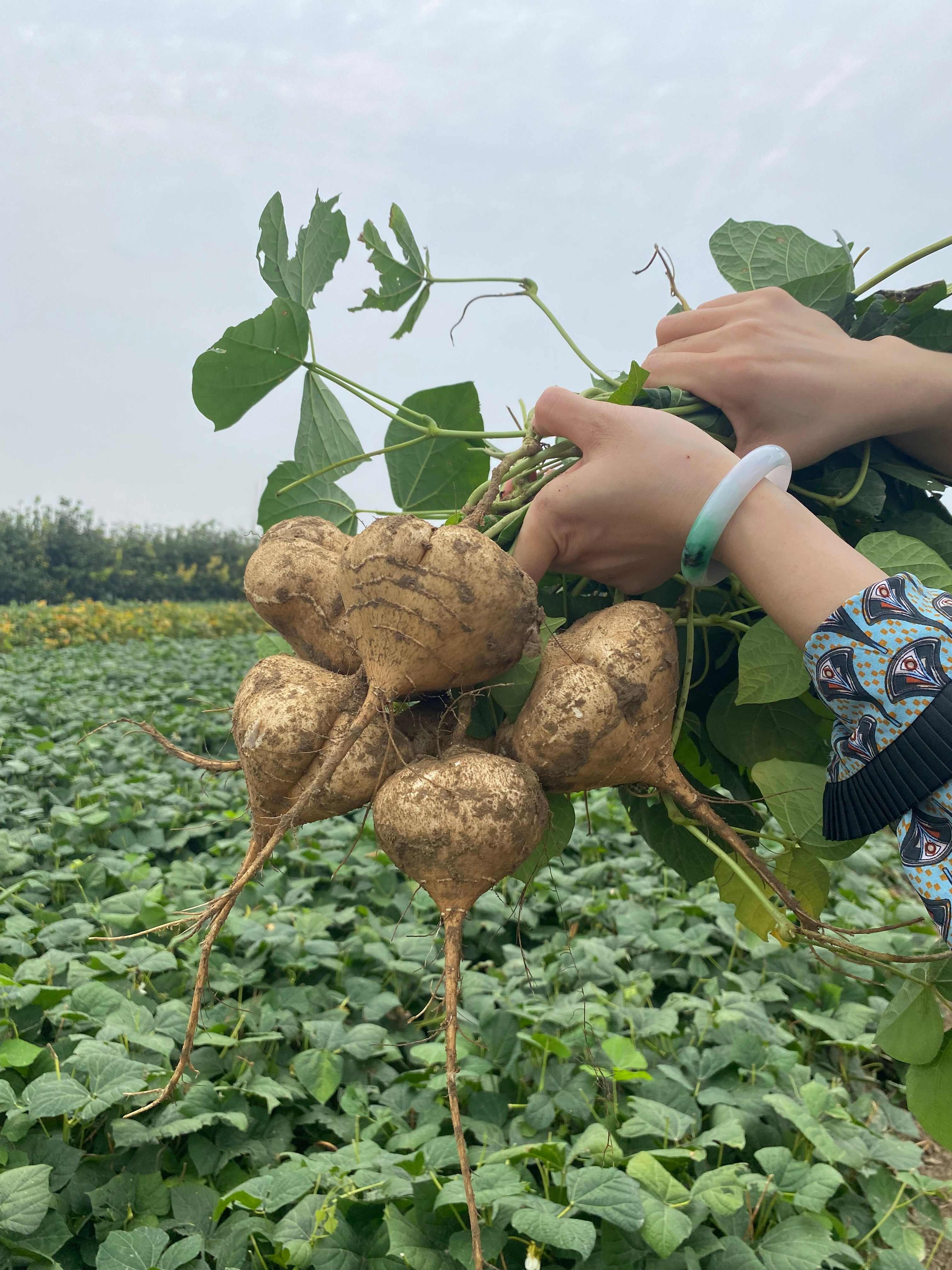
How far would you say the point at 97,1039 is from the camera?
76.2 inches

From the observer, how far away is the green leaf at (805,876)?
3.06 ft

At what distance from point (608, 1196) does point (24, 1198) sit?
1.04 m

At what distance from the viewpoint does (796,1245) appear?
5.74 feet

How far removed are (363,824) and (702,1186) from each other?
137 cm

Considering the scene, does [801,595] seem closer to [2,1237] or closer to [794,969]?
[2,1237]

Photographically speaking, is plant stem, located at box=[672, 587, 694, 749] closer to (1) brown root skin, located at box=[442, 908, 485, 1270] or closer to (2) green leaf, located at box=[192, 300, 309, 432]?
(1) brown root skin, located at box=[442, 908, 485, 1270]

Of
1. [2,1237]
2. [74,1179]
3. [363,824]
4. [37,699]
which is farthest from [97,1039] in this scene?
[37,699]

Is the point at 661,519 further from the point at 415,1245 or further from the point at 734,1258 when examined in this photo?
the point at 734,1258

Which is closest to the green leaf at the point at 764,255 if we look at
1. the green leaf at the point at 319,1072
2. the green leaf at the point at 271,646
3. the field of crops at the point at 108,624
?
the green leaf at the point at 271,646

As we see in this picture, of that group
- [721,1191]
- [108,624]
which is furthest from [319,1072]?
[108,624]

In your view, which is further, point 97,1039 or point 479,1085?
point 479,1085

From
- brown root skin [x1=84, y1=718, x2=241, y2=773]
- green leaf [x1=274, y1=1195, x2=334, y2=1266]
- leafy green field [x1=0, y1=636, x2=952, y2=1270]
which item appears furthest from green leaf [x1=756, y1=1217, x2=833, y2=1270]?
brown root skin [x1=84, y1=718, x2=241, y2=773]

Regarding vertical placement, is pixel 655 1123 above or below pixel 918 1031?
below

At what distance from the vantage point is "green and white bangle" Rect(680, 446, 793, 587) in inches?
29.8
